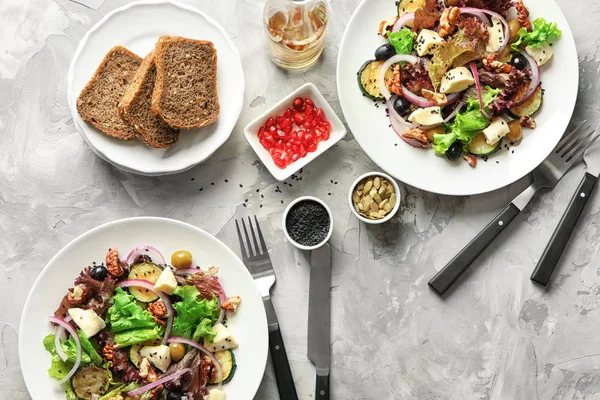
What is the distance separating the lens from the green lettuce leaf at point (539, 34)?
7.66ft

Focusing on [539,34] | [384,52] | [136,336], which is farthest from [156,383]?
[539,34]

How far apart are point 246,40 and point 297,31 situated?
300 millimetres

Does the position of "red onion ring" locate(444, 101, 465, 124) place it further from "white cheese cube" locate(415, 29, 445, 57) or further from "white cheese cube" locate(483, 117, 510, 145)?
"white cheese cube" locate(415, 29, 445, 57)

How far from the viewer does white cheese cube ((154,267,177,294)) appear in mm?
2270

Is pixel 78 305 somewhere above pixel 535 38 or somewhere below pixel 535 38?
below

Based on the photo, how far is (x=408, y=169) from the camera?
7.97 ft

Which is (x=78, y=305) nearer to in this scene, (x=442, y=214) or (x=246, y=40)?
(x=246, y=40)

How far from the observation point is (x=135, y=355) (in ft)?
7.61

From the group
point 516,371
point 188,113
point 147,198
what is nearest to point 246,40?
point 188,113

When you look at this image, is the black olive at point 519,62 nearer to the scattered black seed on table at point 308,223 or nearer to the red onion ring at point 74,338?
the scattered black seed on table at point 308,223

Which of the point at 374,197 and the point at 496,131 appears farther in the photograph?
the point at 374,197

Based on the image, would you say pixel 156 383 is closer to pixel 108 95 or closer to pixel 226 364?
pixel 226 364

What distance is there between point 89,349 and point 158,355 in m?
0.27

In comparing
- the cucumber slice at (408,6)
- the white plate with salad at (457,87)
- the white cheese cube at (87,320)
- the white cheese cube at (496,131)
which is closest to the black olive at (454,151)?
the white plate with salad at (457,87)
